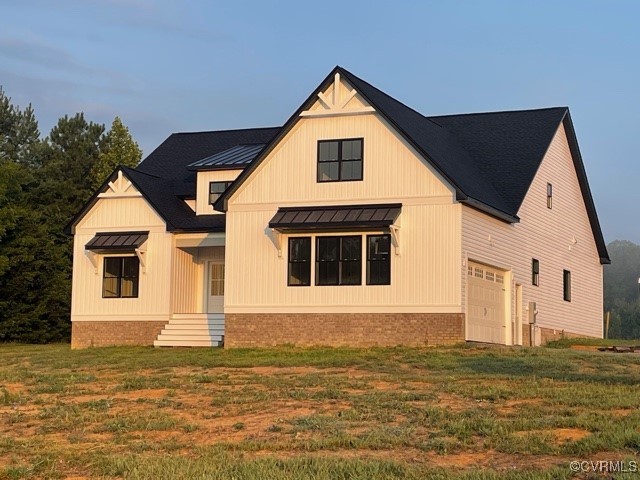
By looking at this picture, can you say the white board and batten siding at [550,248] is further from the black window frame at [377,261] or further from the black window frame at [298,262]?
the black window frame at [298,262]

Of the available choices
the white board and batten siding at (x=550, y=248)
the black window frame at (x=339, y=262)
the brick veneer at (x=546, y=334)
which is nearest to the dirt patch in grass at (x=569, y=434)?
the white board and batten siding at (x=550, y=248)

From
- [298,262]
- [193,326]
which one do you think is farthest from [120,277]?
[298,262]

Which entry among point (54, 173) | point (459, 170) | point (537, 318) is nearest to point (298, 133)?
point (459, 170)

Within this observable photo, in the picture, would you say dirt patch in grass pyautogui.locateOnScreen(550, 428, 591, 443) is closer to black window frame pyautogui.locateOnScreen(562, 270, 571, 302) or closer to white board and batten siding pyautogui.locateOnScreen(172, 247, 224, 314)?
white board and batten siding pyautogui.locateOnScreen(172, 247, 224, 314)

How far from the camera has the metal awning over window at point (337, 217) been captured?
95.3 feet

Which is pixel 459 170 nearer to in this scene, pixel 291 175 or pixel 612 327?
pixel 291 175

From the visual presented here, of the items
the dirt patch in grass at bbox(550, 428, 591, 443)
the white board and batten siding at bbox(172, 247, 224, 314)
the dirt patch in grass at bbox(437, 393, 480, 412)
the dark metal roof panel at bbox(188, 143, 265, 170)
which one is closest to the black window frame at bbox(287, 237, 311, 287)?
the dark metal roof panel at bbox(188, 143, 265, 170)

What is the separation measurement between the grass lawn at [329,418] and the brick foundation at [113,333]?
8.82 meters

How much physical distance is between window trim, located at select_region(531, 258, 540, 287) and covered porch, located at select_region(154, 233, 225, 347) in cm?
1012

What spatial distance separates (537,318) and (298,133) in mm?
10157

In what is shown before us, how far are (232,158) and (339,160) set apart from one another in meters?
7.11

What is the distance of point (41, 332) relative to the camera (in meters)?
49.1

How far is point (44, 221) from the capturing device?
2050 inches

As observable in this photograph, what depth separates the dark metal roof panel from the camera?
35.8 m
